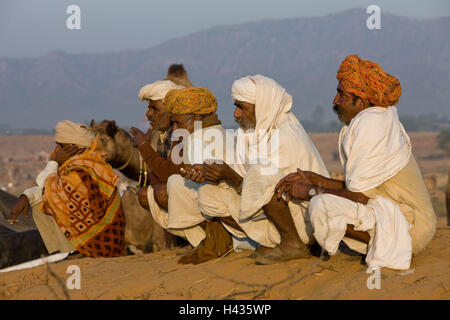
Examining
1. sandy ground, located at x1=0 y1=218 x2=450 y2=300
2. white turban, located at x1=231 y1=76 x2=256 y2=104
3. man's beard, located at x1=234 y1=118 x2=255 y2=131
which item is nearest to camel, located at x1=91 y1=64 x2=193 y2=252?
sandy ground, located at x1=0 y1=218 x2=450 y2=300

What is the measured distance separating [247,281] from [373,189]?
1.04 m

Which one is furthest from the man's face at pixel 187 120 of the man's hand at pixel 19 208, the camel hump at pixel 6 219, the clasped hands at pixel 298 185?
the camel hump at pixel 6 219

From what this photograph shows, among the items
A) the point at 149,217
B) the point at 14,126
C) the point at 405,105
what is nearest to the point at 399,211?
the point at 149,217

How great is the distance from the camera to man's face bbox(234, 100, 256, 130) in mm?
5934

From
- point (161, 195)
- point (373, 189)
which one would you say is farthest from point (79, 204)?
point (373, 189)

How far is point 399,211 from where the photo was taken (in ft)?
16.3

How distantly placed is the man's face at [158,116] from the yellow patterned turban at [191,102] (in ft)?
3.77

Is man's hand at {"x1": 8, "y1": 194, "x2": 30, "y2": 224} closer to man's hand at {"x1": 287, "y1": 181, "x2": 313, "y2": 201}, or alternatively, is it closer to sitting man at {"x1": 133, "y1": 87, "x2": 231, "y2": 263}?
sitting man at {"x1": 133, "y1": 87, "x2": 231, "y2": 263}

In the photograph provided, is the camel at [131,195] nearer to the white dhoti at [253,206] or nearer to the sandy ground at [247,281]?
the sandy ground at [247,281]

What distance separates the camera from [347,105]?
5.41 meters

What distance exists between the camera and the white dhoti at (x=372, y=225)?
4887mm

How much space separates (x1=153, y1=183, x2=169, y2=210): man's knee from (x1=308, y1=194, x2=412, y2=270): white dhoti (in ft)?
5.93
